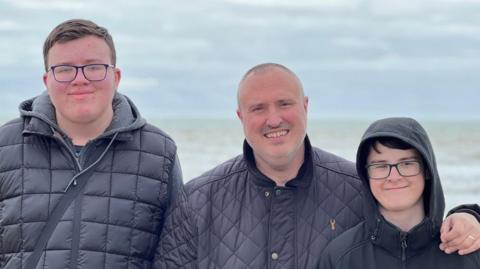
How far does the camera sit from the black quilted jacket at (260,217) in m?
3.94

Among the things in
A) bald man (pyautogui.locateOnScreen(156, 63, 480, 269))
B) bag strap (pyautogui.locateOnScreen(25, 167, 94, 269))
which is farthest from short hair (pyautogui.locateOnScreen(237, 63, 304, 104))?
bag strap (pyautogui.locateOnScreen(25, 167, 94, 269))

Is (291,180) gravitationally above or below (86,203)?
above

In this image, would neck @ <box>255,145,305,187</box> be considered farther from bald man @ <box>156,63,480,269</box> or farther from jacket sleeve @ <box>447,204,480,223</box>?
jacket sleeve @ <box>447,204,480,223</box>

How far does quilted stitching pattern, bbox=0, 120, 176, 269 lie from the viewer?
4039mm

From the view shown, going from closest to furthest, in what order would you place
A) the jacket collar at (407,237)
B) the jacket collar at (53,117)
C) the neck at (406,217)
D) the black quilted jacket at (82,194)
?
the jacket collar at (407,237) → the neck at (406,217) → the black quilted jacket at (82,194) → the jacket collar at (53,117)

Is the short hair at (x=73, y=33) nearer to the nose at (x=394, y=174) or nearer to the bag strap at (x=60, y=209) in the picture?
the bag strap at (x=60, y=209)

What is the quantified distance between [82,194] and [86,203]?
59mm

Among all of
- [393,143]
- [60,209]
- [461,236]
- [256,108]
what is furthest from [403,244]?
[60,209]

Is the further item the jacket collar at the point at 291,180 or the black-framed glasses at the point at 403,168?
the jacket collar at the point at 291,180

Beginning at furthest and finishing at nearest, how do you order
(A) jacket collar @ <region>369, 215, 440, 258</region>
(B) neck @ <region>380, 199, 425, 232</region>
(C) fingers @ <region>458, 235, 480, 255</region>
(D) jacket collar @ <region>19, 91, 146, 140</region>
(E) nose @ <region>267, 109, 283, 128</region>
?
(D) jacket collar @ <region>19, 91, 146, 140</region>
(E) nose @ <region>267, 109, 283, 128</region>
(B) neck @ <region>380, 199, 425, 232</region>
(A) jacket collar @ <region>369, 215, 440, 258</region>
(C) fingers @ <region>458, 235, 480, 255</region>

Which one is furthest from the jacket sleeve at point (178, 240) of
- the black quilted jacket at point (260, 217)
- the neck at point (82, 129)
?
the neck at point (82, 129)

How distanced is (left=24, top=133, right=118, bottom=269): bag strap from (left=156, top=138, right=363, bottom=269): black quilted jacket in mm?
557

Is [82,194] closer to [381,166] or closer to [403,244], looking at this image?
[381,166]

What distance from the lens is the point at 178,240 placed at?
4105 mm
